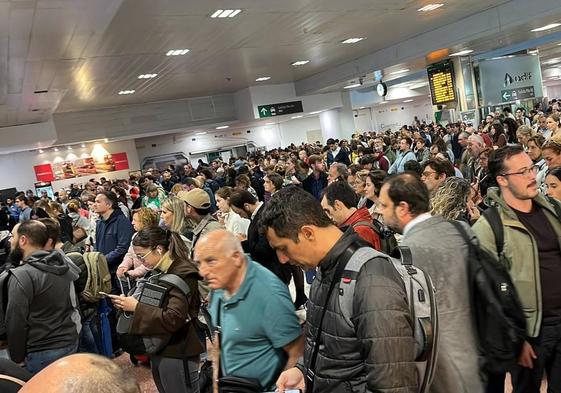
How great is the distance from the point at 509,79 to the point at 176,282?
14933 millimetres

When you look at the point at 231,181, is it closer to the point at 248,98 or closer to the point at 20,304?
the point at 20,304

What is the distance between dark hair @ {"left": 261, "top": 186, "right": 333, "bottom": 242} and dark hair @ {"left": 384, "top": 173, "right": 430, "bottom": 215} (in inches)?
24.2

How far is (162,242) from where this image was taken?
309 centimetres

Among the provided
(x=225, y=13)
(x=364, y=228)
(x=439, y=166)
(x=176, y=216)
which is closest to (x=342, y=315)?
(x=364, y=228)

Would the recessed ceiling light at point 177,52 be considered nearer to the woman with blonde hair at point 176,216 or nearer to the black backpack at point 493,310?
the woman with blonde hair at point 176,216

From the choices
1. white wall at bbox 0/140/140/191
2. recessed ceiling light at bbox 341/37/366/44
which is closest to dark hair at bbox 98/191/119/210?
recessed ceiling light at bbox 341/37/366/44

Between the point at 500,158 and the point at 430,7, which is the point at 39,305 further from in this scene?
the point at 430,7

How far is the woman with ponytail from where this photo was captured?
2754 millimetres

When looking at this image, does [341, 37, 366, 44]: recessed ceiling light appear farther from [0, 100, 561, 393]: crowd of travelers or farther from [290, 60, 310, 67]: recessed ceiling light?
[0, 100, 561, 393]: crowd of travelers

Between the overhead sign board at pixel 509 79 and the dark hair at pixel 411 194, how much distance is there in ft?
45.6

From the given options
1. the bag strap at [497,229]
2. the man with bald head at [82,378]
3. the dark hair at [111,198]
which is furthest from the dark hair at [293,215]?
the dark hair at [111,198]

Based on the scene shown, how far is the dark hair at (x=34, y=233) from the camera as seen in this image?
3.43 meters

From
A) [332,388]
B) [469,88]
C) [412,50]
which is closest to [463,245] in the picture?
[332,388]

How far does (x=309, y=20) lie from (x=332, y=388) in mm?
8022
